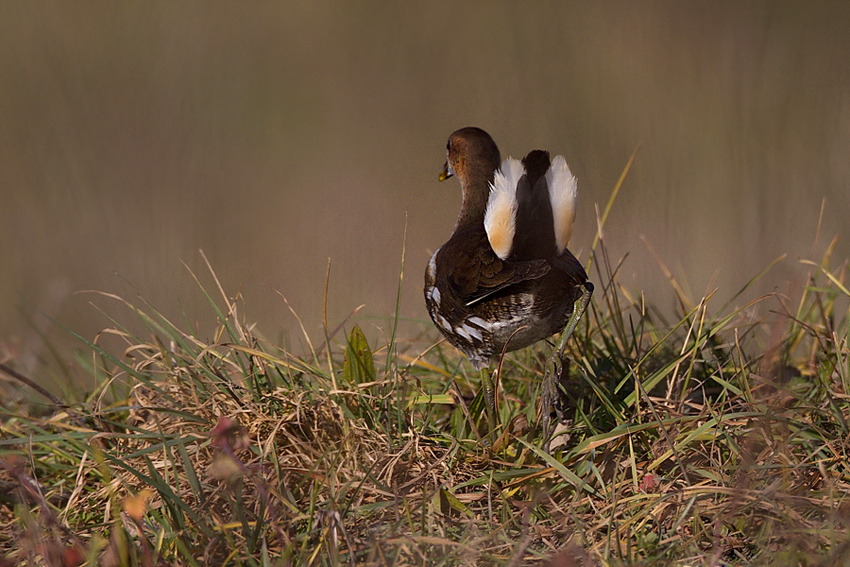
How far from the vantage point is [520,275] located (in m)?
2.06

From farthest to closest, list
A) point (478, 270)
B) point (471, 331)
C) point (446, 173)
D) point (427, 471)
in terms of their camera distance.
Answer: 1. point (446, 173)
2. point (471, 331)
3. point (478, 270)
4. point (427, 471)

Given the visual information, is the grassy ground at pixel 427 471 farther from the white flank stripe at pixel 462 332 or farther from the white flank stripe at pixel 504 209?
the white flank stripe at pixel 504 209

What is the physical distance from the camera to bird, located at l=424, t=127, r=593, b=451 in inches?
82.4

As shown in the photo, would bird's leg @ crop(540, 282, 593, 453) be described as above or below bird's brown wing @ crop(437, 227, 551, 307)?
below

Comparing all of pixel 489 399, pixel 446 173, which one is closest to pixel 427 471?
pixel 489 399

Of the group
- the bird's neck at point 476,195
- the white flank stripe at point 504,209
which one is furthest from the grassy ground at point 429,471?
the bird's neck at point 476,195

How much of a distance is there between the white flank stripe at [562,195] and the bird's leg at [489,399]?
466mm

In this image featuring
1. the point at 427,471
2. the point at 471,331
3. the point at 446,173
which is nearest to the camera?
the point at 427,471

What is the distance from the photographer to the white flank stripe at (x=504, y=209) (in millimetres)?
2080

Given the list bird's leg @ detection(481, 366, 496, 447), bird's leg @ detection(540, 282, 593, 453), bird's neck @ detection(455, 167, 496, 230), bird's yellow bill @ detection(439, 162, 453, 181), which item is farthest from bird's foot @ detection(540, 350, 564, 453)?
bird's yellow bill @ detection(439, 162, 453, 181)

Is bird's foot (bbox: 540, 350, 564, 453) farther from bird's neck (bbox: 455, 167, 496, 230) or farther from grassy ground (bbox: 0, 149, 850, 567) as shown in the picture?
bird's neck (bbox: 455, 167, 496, 230)

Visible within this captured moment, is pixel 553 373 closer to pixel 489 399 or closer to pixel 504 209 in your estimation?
pixel 489 399

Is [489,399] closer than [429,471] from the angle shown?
No

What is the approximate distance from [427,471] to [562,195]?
81cm
